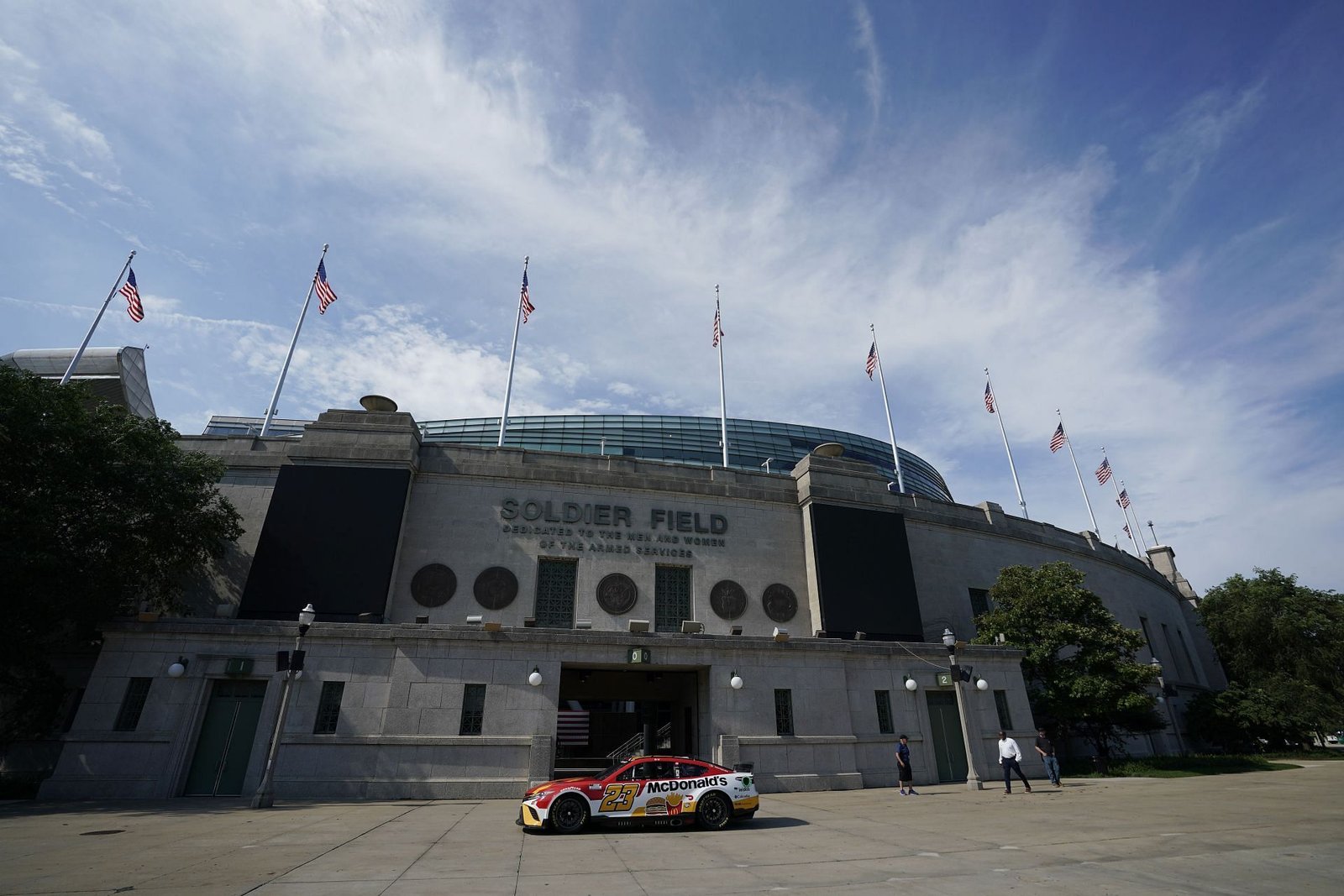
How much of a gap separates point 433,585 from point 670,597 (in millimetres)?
10286

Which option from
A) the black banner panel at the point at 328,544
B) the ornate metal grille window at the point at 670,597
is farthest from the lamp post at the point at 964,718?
the black banner panel at the point at 328,544

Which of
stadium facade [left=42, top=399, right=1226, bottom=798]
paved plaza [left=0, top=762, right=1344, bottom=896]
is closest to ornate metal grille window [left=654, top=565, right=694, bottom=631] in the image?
stadium facade [left=42, top=399, right=1226, bottom=798]

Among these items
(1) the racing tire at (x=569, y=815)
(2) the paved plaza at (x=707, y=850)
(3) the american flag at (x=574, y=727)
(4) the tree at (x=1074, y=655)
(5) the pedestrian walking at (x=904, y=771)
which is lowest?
(2) the paved plaza at (x=707, y=850)

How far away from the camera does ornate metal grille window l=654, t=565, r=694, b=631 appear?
28906 millimetres

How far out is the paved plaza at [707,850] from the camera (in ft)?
29.3

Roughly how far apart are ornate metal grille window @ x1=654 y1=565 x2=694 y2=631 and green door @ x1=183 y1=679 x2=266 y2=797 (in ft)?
49.5

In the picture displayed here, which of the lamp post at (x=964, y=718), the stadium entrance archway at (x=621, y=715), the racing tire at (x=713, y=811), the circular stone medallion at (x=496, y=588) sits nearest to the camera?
the racing tire at (x=713, y=811)

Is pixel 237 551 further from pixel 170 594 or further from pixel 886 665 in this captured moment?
pixel 886 665

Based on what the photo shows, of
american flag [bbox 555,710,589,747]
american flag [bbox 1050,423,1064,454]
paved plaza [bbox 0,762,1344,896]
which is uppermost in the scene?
american flag [bbox 1050,423,1064,454]

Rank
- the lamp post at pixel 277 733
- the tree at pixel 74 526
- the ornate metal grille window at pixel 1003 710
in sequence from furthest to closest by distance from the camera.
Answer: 1. the ornate metal grille window at pixel 1003 710
2. the tree at pixel 74 526
3. the lamp post at pixel 277 733

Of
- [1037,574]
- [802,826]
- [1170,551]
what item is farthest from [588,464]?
[1170,551]

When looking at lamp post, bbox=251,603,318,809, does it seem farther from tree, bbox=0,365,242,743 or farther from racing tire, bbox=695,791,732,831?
racing tire, bbox=695,791,732,831

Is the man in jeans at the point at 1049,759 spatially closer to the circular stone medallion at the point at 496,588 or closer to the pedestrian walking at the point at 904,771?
the pedestrian walking at the point at 904,771

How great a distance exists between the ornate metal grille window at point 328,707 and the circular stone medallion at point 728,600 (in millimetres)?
15184
